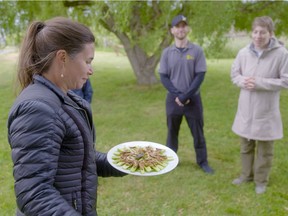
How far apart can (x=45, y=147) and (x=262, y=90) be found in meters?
2.86

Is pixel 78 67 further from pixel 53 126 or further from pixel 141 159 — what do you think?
pixel 141 159

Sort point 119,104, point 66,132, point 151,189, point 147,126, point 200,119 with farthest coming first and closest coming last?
1. point 119,104
2. point 147,126
3. point 200,119
4. point 151,189
5. point 66,132

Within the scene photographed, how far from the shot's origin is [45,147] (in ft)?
4.10

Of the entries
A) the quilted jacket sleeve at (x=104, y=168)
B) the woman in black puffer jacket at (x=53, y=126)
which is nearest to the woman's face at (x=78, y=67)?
the woman in black puffer jacket at (x=53, y=126)

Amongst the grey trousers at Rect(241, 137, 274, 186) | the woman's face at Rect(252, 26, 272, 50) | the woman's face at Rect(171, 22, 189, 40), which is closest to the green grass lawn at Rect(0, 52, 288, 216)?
the grey trousers at Rect(241, 137, 274, 186)

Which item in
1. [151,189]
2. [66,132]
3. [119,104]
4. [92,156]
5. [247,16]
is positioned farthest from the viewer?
[247,16]

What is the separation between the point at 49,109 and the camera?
129 cm

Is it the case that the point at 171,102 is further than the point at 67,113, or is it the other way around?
the point at 171,102

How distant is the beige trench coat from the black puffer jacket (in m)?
2.57

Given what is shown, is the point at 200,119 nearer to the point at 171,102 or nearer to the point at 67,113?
the point at 171,102

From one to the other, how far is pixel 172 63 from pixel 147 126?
2.63m

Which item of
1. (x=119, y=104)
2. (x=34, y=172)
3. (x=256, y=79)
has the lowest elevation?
(x=119, y=104)

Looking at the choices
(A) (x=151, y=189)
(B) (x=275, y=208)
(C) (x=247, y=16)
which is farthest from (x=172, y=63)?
(C) (x=247, y=16)

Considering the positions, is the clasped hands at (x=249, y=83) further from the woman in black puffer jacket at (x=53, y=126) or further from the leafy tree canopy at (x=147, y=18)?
the leafy tree canopy at (x=147, y=18)
